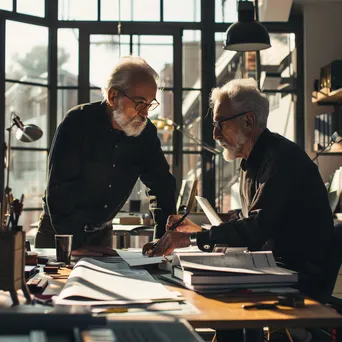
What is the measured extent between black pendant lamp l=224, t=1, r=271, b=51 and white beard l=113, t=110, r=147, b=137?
88.8 inches

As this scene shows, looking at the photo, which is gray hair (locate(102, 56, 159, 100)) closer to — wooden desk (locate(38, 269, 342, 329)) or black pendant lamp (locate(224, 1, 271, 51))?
wooden desk (locate(38, 269, 342, 329))

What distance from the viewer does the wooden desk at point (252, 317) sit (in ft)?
4.19

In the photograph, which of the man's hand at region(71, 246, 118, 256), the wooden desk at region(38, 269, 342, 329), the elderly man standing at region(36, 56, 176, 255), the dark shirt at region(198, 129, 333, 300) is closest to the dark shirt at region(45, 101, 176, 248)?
the elderly man standing at region(36, 56, 176, 255)

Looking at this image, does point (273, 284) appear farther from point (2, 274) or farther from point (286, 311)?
point (2, 274)

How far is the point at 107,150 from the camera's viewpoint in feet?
9.90

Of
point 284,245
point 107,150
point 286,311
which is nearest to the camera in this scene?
point 286,311

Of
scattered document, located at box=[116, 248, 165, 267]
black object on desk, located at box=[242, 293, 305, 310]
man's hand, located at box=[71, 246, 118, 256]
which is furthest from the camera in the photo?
man's hand, located at box=[71, 246, 118, 256]

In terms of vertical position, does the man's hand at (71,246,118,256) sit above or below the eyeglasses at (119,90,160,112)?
below

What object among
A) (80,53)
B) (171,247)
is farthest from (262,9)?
(171,247)

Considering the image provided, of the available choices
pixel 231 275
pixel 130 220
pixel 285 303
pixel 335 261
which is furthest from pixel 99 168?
pixel 130 220

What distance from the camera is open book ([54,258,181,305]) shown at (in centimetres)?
144

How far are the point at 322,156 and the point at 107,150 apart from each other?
4.45 m

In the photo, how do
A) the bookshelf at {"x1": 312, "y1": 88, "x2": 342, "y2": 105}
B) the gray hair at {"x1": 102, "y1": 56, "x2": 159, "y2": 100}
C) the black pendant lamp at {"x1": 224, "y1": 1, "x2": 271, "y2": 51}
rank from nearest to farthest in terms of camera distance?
the gray hair at {"x1": 102, "y1": 56, "x2": 159, "y2": 100} → the black pendant lamp at {"x1": 224, "y1": 1, "x2": 271, "y2": 51} → the bookshelf at {"x1": 312, "y1": 88, "x2": 342, "y2": 105}

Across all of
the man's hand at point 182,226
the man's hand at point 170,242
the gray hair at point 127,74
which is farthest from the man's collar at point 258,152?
the gray hair at point 127,74
